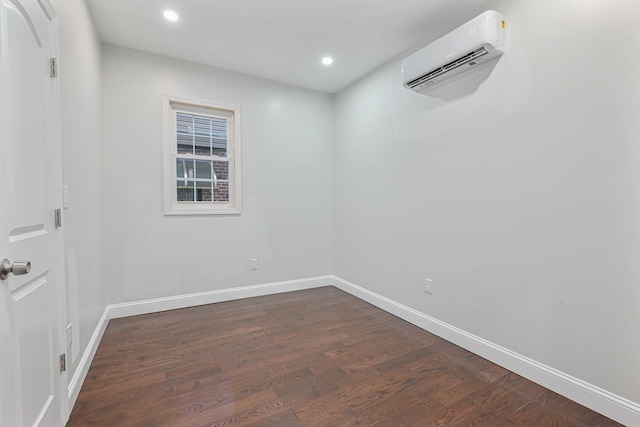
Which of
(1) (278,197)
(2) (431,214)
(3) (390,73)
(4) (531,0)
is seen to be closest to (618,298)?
(2) (431,214)

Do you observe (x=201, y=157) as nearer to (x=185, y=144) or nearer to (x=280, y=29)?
(x=185, y=144)

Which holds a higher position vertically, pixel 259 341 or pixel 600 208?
pixel 600 208

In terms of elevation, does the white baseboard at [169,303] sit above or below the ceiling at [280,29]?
below

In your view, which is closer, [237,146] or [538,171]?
[538,171]

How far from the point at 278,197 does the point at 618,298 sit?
10.4ft

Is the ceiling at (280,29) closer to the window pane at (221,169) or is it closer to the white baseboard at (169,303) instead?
the window pane at (221,169)

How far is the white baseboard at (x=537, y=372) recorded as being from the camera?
162 cm

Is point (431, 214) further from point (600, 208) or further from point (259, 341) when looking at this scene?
point (259, 341)

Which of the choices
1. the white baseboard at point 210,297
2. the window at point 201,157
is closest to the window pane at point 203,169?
the window at point 201,157

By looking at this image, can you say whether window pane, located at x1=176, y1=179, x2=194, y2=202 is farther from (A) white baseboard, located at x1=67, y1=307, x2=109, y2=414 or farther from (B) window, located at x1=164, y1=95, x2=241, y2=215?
(A) white baseboard, located at x1=67, y1=307, x2=109, y2=414

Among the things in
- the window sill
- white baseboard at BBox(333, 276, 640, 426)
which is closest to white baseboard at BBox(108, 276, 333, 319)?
the window sill

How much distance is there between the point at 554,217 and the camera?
6.20ft

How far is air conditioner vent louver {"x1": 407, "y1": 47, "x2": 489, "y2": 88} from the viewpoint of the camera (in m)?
2.16

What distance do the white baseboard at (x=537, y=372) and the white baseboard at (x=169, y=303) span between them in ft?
4.57
